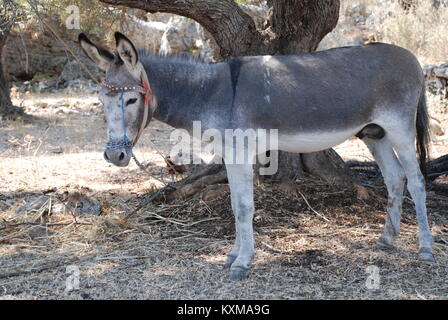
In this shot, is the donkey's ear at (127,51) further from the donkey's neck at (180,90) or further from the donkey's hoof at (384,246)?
the donkey's hoof at (384,246)

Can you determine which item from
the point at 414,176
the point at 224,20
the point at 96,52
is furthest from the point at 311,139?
the point at 224,20

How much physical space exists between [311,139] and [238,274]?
1.15 m

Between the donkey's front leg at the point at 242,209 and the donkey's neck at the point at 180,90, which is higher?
the donkey's neck at the point at 180,90

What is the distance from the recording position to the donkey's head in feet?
11.4

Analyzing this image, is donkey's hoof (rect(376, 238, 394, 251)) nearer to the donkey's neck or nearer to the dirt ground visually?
the dirt ground

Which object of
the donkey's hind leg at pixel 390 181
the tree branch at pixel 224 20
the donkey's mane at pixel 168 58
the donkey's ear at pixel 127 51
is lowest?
the donkey's hind leg at pixel 390 181

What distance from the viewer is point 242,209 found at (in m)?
3.85

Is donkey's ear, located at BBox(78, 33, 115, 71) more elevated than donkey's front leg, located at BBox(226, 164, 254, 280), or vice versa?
donkey's ear, located at BBox(78, 33, 115, 71)

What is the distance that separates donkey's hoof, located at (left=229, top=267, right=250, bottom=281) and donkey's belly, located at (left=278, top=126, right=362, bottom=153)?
0.97 m

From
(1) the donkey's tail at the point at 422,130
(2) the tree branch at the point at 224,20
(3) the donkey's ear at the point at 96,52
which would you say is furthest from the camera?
(2) the tree branch at the point at 224,20

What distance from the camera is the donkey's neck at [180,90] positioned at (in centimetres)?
385

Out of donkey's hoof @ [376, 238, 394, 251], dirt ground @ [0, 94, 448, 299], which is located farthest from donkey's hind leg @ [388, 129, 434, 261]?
donkey's hoof @ [376, 238, 394, 251]

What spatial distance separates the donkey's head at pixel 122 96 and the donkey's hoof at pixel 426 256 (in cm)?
243

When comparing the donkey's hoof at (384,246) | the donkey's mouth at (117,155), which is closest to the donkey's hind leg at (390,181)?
the donkey's hoof at (384,246)
